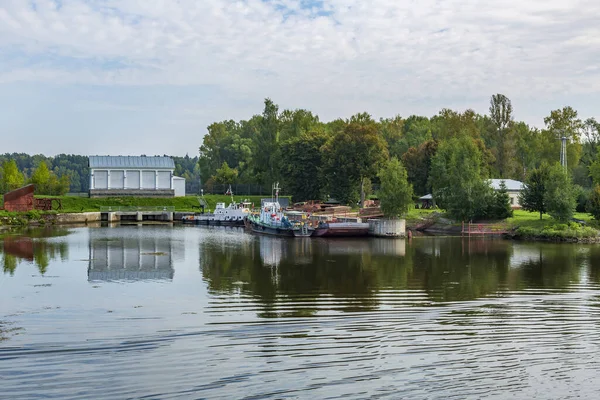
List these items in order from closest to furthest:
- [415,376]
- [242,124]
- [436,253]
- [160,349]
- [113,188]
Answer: [415,376], [160,349], [436,253], [113,188], [242,124]

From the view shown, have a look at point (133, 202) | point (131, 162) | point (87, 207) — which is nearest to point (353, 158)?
point (133, 202)

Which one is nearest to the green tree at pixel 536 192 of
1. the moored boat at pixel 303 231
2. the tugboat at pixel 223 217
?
the moored boat at pixel 303 231

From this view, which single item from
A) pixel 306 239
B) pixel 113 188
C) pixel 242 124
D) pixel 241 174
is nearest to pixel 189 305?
pixel 306 239

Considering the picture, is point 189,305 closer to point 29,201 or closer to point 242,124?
point 29,201

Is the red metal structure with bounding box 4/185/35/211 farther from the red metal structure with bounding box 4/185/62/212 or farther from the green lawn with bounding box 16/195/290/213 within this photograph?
the green lawn with bounding box 16/195/290/213

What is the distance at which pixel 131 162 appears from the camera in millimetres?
93750

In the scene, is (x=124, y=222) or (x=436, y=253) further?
(x=124, y=222)

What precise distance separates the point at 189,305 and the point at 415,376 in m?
11.6

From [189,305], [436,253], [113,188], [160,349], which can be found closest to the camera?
[160,349]

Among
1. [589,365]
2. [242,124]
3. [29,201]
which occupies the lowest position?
[589,365]

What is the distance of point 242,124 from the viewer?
13950cm

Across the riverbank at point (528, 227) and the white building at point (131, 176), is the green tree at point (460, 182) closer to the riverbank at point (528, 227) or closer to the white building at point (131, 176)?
the riverbank at point (528, 227)

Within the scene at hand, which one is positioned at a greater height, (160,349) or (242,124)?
(242,124)

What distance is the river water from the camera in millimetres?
15633
